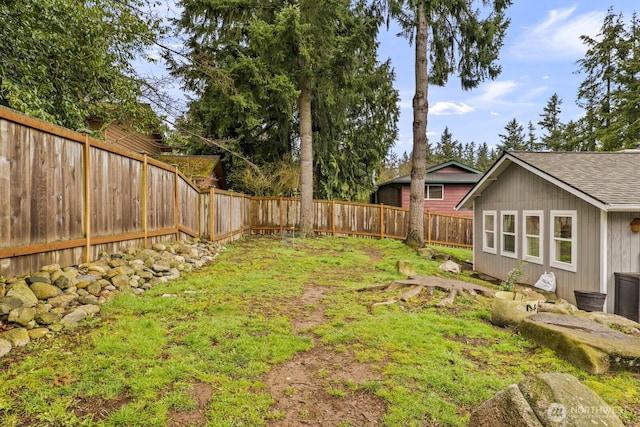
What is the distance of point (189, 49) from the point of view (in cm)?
1256

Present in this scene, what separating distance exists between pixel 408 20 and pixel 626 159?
790 centimetres

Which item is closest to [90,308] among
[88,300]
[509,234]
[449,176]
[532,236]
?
[88,300]

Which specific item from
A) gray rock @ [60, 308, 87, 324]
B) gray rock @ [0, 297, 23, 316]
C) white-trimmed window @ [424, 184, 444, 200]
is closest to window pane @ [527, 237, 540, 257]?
gray rock @ [60, 308, 87, 324]

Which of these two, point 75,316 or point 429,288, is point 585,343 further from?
point 75,316

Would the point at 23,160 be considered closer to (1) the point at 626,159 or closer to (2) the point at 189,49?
(2) the point at 189,49

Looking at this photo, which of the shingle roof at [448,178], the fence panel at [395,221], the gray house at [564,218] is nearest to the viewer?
the gray house at [564,218]

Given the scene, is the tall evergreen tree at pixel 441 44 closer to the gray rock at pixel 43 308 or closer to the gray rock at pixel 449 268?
the gray rock at pixel 449 268

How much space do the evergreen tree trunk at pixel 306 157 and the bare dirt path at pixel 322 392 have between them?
9.38 metres

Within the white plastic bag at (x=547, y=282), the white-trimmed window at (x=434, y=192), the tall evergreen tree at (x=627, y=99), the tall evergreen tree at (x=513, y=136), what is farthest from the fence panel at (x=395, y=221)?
the tall evergreen tree at (x=513, y=136)

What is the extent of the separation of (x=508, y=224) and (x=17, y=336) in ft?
32.5

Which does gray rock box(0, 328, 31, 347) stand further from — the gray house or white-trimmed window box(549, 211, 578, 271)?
white-trimmed window box(549, 211, 578, 271)

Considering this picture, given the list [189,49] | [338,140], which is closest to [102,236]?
[189,49]

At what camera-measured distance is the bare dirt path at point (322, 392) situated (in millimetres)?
2250

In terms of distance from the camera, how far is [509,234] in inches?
345
